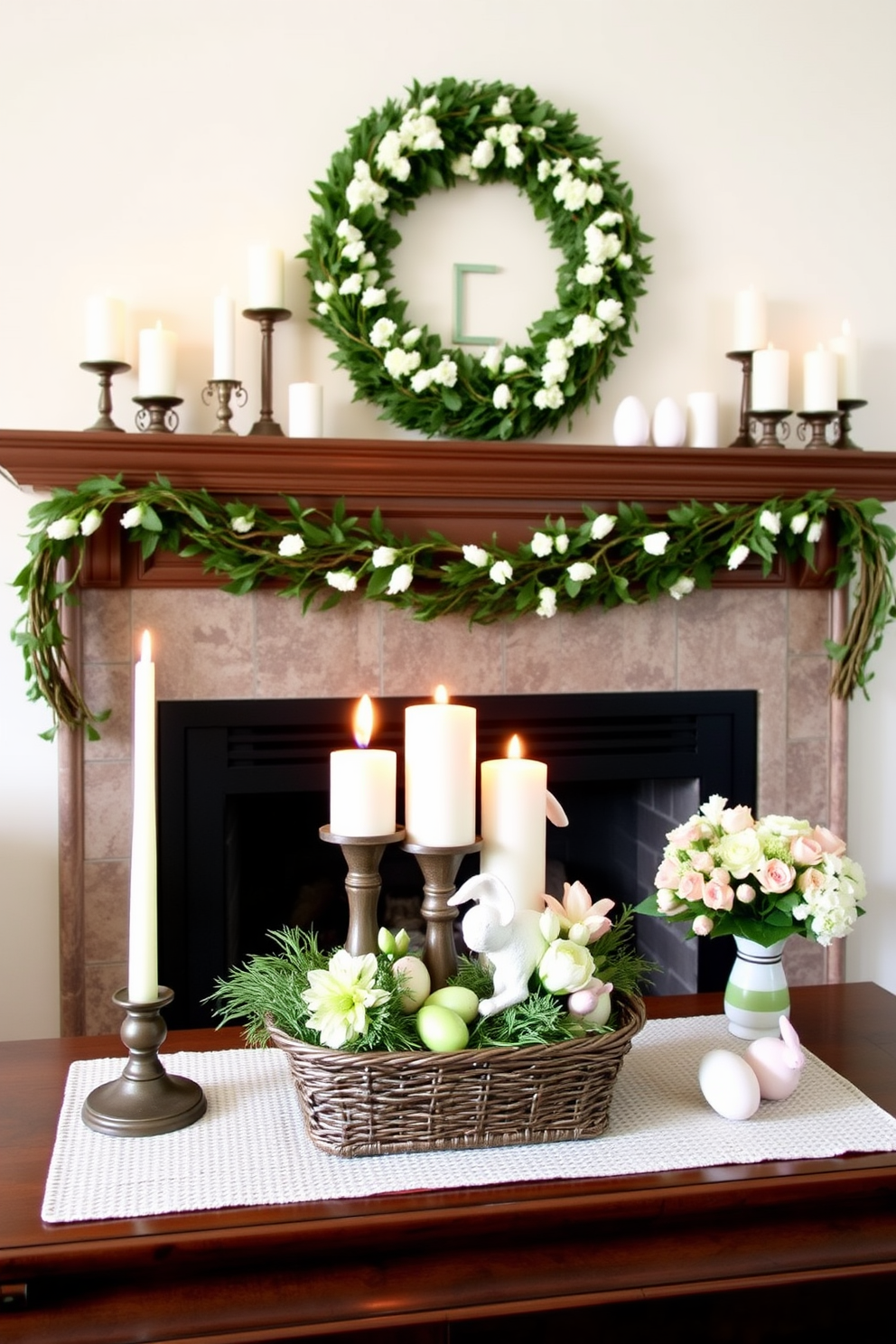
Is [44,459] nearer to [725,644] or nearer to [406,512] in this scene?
[406,512]

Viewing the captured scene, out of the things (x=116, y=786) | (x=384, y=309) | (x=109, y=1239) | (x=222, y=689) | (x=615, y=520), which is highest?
(x=384, y=309)

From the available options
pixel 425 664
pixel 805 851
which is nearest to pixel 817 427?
pixel 425 664

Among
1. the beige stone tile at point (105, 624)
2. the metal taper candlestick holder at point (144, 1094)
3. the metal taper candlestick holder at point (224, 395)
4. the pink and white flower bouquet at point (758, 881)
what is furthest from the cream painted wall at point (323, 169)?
the pink and white flower bouquet at point (758, 881)

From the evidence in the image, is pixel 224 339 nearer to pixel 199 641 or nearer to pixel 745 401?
pixel 199 641

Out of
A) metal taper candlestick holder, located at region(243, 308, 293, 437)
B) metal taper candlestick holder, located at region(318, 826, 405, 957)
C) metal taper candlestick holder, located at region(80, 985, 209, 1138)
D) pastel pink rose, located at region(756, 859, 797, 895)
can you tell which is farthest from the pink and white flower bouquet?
metal taper candlestick holder, located at region(243, 308, 293, 437)

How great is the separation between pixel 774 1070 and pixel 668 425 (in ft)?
4.53

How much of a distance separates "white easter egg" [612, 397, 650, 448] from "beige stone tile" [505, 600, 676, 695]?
1.08 feet

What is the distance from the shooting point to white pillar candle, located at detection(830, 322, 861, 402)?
2439 mm

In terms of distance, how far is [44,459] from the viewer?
2068mm

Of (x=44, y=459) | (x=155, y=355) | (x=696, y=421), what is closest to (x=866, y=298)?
(x=696, y=421)

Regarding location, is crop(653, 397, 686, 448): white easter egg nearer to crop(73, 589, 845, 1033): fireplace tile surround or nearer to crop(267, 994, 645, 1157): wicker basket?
crop(73, 589, 845, 1033): fireplace tile surround

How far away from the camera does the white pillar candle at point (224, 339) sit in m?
2.19

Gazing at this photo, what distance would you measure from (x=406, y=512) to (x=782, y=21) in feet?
4.29

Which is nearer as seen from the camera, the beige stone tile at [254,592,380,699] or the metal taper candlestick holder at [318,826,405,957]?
the metal taper candlestick holder at [318,826,405,957]
